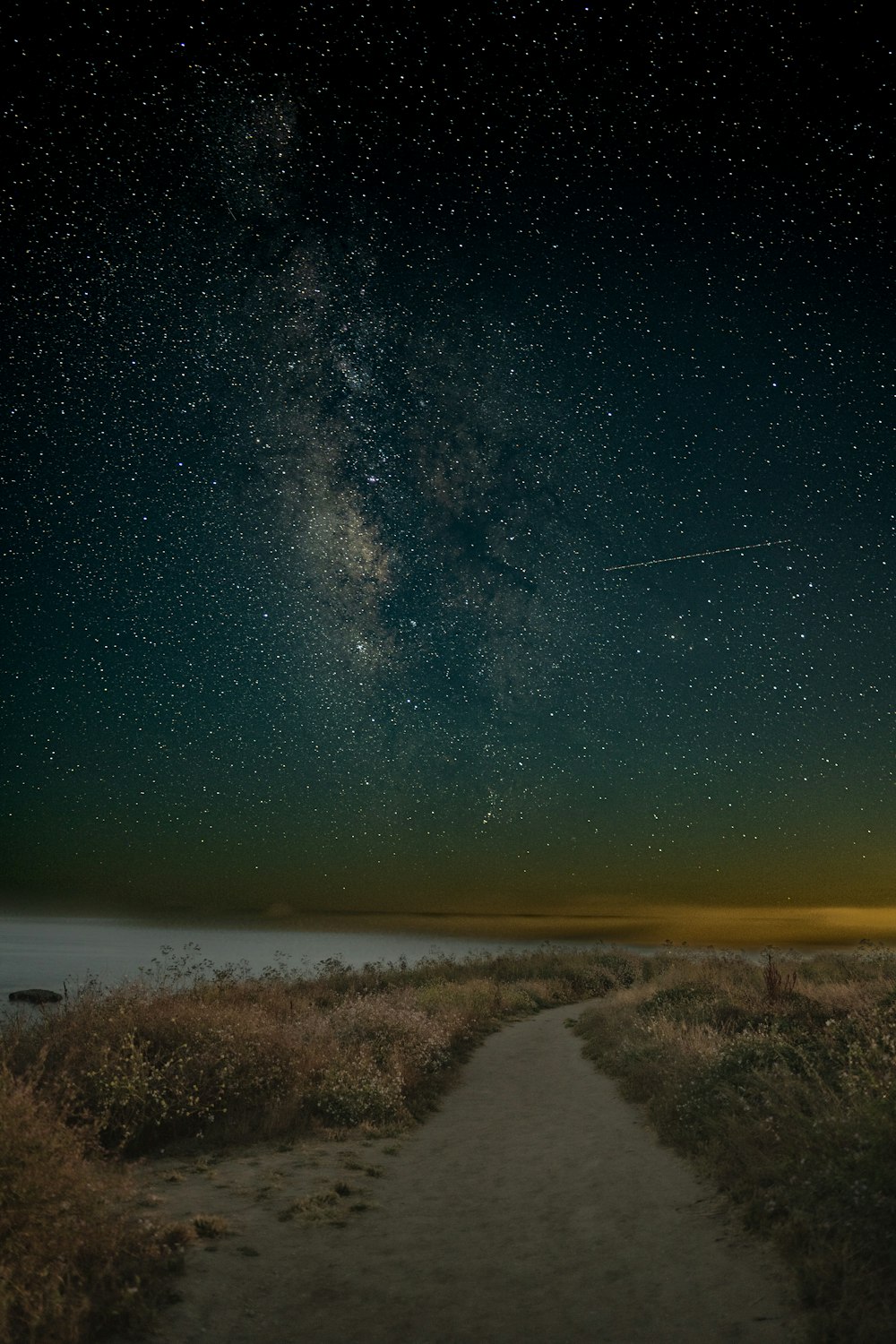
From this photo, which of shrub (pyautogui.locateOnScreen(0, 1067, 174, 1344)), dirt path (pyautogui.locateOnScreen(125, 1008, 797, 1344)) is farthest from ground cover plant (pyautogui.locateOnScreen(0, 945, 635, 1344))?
dirt path (pyautogui.locateOnScreen(125, 1008, 797, 1344))

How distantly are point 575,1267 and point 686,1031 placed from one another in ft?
32.5

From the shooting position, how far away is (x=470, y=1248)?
734 centimetres

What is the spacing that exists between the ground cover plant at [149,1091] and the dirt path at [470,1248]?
65 centimetres

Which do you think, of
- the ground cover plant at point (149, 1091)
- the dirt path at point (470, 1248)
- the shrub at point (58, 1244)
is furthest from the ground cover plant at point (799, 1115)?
the shrub at point (58, 1244)

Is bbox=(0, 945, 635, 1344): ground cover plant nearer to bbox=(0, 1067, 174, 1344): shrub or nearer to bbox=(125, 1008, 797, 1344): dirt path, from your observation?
bbox=(0, 1067, 174, 1344): shrub

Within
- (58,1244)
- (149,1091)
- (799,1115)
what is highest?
(799,1115)

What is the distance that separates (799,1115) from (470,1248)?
3.77m

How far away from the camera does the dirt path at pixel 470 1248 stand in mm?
5680

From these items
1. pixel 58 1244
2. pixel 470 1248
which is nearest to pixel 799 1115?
pixel 470 1248

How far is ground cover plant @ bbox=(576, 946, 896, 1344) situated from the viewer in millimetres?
5535

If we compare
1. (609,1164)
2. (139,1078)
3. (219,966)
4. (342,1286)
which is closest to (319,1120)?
(139,1078)

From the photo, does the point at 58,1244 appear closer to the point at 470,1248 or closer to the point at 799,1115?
the point at 470,1248

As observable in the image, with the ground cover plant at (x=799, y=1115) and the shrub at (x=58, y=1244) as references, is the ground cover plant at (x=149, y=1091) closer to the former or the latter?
the shrub at (x=58, y=1244)

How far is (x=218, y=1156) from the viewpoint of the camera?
33.1ft
